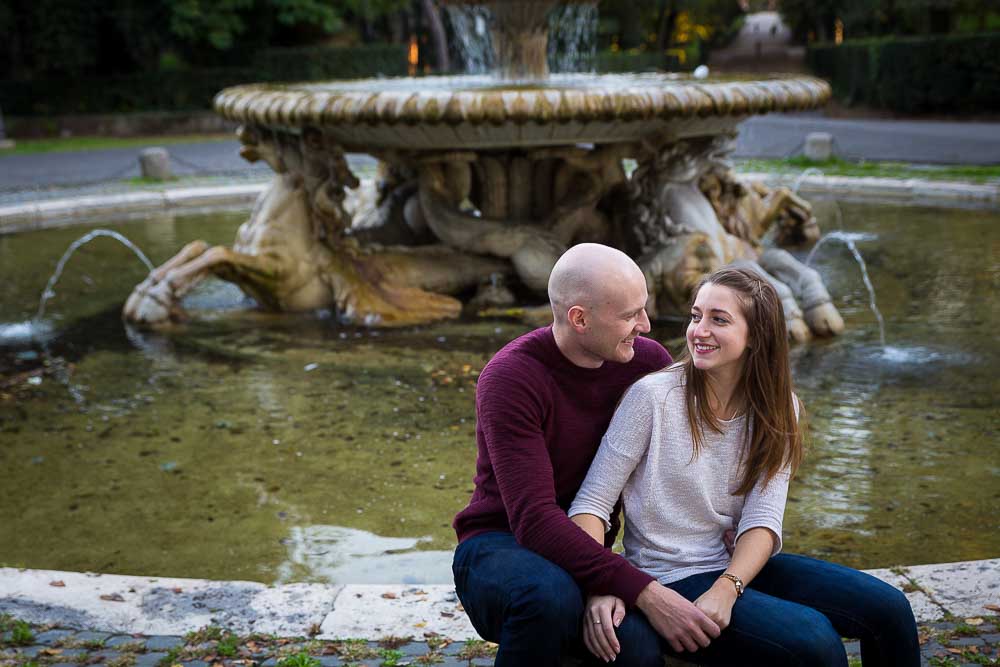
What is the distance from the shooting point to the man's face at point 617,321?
2.59 meters

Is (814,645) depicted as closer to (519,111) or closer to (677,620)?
(677,620)

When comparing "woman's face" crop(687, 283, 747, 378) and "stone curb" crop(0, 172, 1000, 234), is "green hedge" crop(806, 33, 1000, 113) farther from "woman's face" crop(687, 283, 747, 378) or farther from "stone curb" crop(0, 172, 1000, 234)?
"woman's face" crop(687, 283, 747, 378)

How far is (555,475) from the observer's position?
2709 mm

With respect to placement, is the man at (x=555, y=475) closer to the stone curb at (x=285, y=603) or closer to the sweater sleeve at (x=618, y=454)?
the sweater sleeve at (x=618, y=454)

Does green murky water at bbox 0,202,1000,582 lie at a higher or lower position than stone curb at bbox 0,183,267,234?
lower

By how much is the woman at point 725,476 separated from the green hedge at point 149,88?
87.5ft

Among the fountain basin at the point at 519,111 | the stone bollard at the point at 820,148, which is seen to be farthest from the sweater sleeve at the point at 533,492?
the stone bollard at the point at 820,148

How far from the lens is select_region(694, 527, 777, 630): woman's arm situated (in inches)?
97.5

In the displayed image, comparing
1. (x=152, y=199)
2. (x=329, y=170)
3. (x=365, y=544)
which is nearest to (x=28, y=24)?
(x=152, y=199)

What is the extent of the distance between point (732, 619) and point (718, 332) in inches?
26.0

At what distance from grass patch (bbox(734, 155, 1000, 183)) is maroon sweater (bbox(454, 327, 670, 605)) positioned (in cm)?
1141

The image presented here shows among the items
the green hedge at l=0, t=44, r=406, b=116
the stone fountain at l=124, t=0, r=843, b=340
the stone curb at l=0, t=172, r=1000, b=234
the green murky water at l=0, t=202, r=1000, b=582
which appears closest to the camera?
the green murky water at l=0, t=202, r=1000, b=582

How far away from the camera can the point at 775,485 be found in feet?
8.71

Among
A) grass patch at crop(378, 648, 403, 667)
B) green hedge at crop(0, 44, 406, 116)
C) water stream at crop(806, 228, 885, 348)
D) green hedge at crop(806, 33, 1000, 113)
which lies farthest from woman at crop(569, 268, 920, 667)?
green hedge at crop(0, 44, 406, 116)
